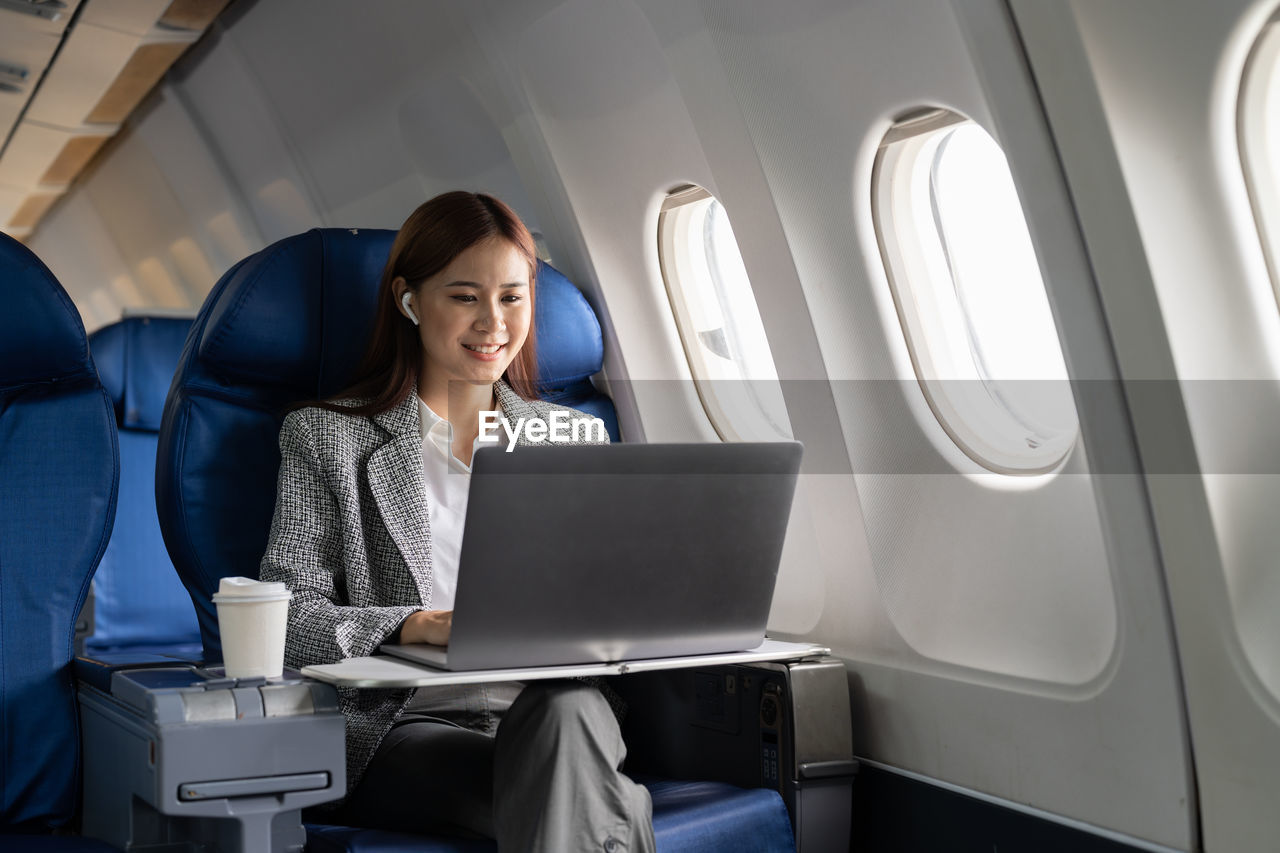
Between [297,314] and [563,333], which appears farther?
[563,333]

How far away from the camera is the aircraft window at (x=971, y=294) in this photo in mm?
2635

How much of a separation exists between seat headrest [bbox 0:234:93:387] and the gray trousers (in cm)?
93

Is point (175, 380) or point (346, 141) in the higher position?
point (346, 141)

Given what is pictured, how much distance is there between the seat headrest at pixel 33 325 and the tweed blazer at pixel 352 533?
1.35ft

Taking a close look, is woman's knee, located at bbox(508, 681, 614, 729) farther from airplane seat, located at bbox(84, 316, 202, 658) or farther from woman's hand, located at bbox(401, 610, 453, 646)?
airplane seat, located at bbox(84, 316, 202, 658)

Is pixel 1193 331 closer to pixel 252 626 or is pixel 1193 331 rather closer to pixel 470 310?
pixel 470 310

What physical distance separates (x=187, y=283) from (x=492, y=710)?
5.71 metres

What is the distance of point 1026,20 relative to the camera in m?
1.95

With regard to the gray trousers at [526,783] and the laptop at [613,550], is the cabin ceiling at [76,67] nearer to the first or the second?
the gray trousers at [526,783]

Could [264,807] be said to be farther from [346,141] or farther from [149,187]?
[149,187]

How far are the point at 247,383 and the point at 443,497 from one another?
1.49 feet

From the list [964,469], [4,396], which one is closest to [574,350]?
[964,469]

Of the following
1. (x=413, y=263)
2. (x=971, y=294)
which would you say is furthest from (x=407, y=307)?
(x=971, y=294)

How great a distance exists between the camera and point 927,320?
2.74 metres
